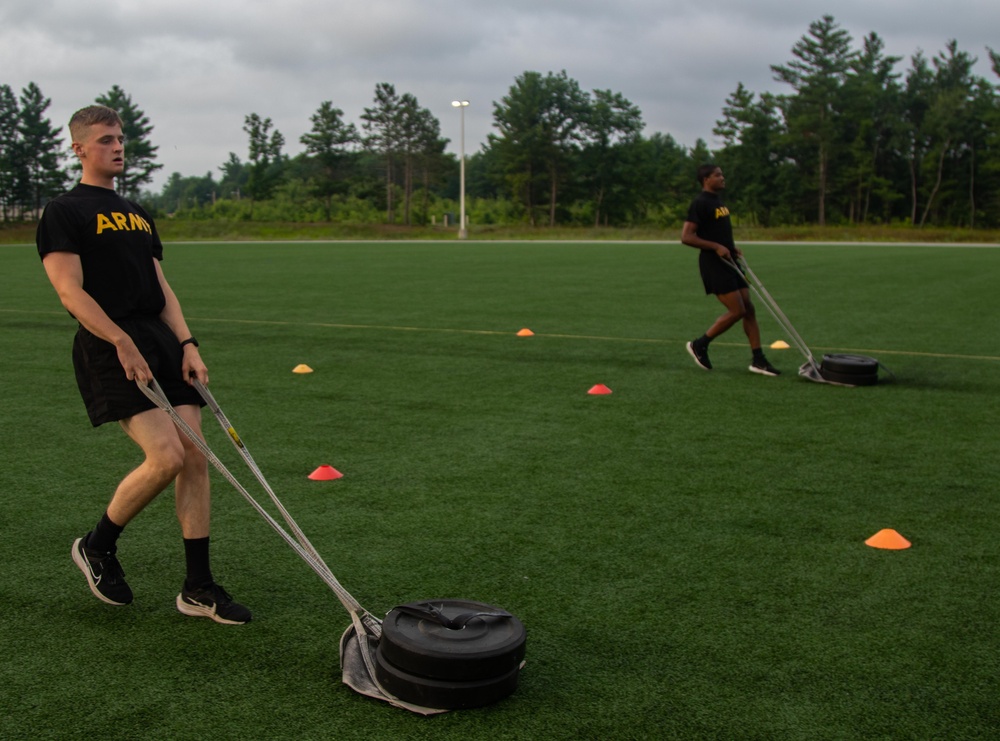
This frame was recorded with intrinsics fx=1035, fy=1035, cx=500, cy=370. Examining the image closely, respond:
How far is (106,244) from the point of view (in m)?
3.90

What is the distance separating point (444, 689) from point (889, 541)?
259cm

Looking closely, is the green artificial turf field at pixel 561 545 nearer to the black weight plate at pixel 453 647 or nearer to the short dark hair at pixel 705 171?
the black weight plate at pixel 453 647

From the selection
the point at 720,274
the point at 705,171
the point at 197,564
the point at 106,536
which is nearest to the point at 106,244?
the point at 106,536

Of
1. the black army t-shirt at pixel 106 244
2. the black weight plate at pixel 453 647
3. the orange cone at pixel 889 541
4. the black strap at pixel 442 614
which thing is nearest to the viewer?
the black weight plate at pixel 453 647

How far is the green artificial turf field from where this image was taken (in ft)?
10.8

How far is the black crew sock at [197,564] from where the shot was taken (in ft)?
13.1

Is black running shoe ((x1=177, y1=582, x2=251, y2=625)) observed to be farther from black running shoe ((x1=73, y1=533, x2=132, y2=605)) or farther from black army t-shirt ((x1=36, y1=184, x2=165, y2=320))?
black army t-shirt ((x1=36, y1=184, x2=165, y2=320))

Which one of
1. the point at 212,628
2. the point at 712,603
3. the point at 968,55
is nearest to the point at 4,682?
the point at 212,628

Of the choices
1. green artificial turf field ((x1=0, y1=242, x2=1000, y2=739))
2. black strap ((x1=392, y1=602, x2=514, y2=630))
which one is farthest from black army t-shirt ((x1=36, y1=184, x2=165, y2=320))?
black strap ((x1=392, y1=602, x2=514, y2=630))

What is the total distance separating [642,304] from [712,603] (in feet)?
42.4

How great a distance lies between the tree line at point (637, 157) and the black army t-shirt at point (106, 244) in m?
74.2

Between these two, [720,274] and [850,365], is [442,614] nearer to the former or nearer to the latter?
[850,365]

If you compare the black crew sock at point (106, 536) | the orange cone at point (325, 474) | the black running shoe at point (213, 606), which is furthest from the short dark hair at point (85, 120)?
the orange cone at point (325, 474)

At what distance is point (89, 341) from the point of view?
3.94 metres
